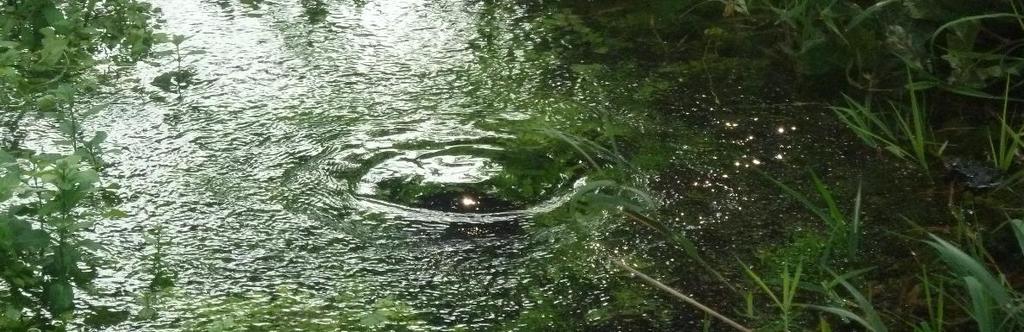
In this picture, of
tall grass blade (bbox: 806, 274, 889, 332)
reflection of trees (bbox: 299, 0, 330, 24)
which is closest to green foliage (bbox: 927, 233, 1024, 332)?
tall grass blade (bbox: 806, 274, 889, 332)

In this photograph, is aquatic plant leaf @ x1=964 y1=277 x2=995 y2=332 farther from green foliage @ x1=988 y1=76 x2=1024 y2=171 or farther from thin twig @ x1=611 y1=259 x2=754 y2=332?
green foliage @ x1=988 y1=76 x2=1024 y2=171

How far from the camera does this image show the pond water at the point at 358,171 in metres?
2.13

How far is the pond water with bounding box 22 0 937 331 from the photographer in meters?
2.13

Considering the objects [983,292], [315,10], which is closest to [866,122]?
[983,292]

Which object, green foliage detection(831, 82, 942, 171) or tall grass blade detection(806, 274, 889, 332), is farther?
green foliage detection(831, 82, 942, 171)

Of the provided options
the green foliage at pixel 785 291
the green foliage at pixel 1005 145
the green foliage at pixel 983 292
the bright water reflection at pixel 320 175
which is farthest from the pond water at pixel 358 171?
the green foliage at pixel 983 292

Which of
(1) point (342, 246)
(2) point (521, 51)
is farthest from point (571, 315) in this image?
(2) point (521, 51)

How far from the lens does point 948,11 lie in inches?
112

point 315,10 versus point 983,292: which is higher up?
point 983,292

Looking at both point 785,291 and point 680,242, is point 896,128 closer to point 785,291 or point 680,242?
point 680,242

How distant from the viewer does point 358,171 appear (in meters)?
2.60

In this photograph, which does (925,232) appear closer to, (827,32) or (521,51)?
(827,32)

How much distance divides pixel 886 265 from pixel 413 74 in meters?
1.38

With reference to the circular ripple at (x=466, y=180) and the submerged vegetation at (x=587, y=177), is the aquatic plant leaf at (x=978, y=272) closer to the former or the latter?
the submerged vegetation at (x=587, y=177)
